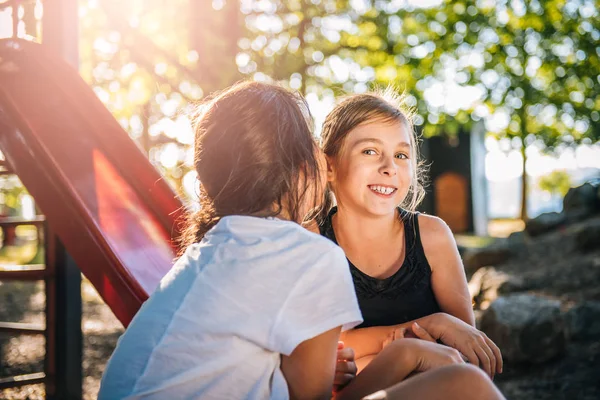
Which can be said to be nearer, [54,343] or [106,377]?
[106,377]

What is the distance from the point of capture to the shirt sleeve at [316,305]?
1380 millimetres

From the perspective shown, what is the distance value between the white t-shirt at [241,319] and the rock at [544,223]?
37.5ft

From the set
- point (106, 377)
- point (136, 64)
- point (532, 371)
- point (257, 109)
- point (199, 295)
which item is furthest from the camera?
point (136, 64)

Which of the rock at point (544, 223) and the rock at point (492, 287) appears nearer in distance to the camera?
the rock at point (492, 287)

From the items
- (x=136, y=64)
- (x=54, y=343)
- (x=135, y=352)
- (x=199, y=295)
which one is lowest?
(x=54, y=343)

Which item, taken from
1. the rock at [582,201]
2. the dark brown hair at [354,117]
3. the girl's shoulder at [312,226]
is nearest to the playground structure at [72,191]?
the girl's shoulder at [312,226]

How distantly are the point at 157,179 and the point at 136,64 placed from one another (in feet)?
17.5

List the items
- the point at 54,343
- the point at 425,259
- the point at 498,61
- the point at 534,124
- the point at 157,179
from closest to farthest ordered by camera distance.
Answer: the point at 425,259 < the point at 157,179 < the point at 54,343 < the point at 498,61 < the point at 534,124

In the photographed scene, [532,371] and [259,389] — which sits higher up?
[259,389]

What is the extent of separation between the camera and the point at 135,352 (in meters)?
1.46

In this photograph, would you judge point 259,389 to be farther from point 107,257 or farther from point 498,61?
point 498,61

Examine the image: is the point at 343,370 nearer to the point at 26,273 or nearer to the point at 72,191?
the point at 72,191

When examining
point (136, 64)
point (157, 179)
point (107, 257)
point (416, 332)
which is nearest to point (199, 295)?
point (416, 332)

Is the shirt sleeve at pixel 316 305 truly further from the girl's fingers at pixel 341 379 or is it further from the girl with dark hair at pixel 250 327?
the girl's fingers at pixel 341 379
